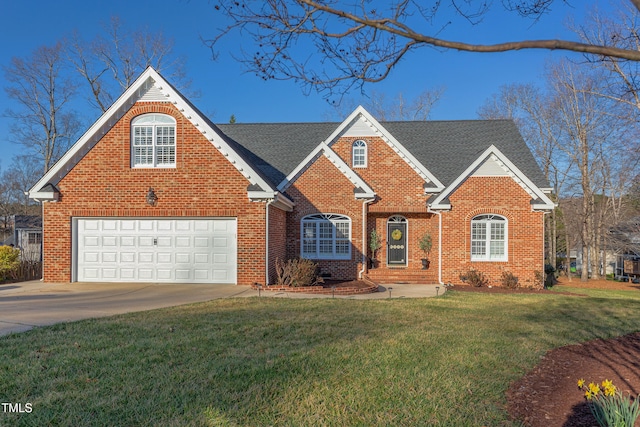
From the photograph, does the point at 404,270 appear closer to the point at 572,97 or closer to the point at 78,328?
the point at 78,328

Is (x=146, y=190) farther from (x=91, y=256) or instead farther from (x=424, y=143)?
(x=424, y=143)

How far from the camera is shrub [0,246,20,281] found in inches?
591

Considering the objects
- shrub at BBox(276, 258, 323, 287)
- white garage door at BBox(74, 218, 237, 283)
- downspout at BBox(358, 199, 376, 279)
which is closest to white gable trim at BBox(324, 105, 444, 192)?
downspout at BBox(358, 199, 376, 279)

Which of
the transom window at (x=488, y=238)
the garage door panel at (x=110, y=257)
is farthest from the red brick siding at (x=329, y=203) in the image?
the garage door panel at (x=110, y=257)

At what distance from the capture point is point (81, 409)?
13.3 feet

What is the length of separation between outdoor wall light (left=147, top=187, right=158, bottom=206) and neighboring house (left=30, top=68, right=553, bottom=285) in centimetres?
4

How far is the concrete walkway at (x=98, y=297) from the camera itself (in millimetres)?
8492

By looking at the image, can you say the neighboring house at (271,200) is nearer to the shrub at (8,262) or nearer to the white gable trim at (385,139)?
the white gable trim at (385,139)

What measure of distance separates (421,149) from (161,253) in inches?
501

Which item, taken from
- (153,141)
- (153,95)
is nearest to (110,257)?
(153,141)

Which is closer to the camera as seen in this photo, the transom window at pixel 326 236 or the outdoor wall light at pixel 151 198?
the outdoor wall light at pixel 151 198

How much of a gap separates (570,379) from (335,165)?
12.6m

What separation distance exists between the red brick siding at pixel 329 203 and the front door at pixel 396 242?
185 centimetres

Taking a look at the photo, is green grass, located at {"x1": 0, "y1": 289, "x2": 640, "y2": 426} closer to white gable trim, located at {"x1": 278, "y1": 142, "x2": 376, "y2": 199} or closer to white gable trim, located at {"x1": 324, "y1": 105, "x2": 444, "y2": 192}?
white gable trim, located at {"x1": 278, "y1": 142, "x2": 376, "y2": 199}
